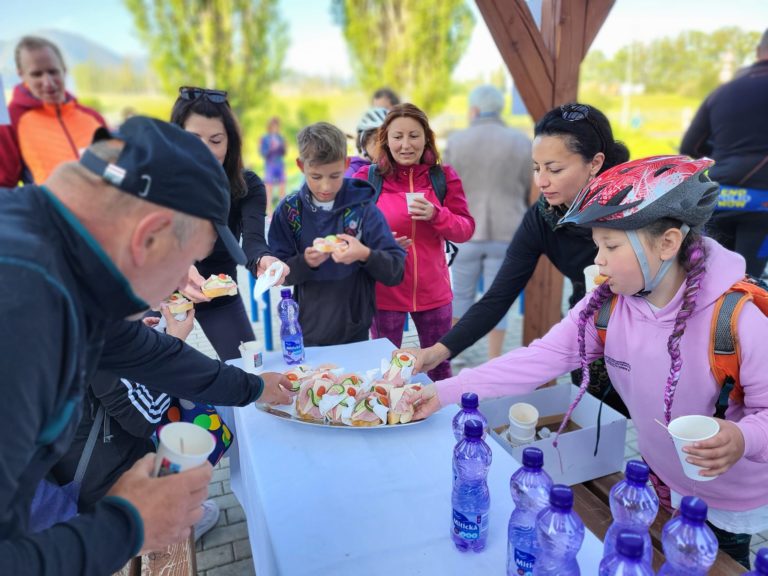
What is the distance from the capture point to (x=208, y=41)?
15953 mm

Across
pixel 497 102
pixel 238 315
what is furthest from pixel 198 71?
pixel 238 315

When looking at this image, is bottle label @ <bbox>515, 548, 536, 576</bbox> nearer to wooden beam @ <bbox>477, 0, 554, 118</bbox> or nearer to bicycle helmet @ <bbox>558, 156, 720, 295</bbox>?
bicycle helmet @ <bbox>558, 156, 720, 295</bbox>

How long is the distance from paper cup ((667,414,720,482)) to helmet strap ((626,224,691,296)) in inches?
17.9

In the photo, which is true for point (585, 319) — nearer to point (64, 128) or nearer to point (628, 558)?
point (628, 558)

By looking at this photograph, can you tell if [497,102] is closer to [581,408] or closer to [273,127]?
[581,408]

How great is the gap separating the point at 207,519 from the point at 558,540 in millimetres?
2253

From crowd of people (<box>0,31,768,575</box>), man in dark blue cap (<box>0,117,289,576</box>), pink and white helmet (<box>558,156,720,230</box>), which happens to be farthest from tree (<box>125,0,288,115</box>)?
man in dark blue cap (<box>0,117,289,576</box>)

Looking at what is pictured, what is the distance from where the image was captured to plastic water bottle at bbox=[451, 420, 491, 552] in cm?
128

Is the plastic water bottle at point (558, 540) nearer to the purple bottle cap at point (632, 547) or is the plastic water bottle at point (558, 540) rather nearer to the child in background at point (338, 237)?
the purple bottle cap at point (632, 547)

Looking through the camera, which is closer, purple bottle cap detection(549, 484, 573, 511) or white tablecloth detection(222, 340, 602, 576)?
purple bottle cap detection(549, 484, 573, 511)

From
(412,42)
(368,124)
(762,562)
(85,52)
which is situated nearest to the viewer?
(762,562)

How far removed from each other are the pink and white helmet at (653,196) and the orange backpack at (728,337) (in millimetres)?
248

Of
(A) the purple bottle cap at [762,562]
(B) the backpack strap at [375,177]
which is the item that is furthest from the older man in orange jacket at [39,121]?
(A) the purple bottle cap at [762,562]

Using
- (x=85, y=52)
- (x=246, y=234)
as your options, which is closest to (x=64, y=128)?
(x=246, y=234)
